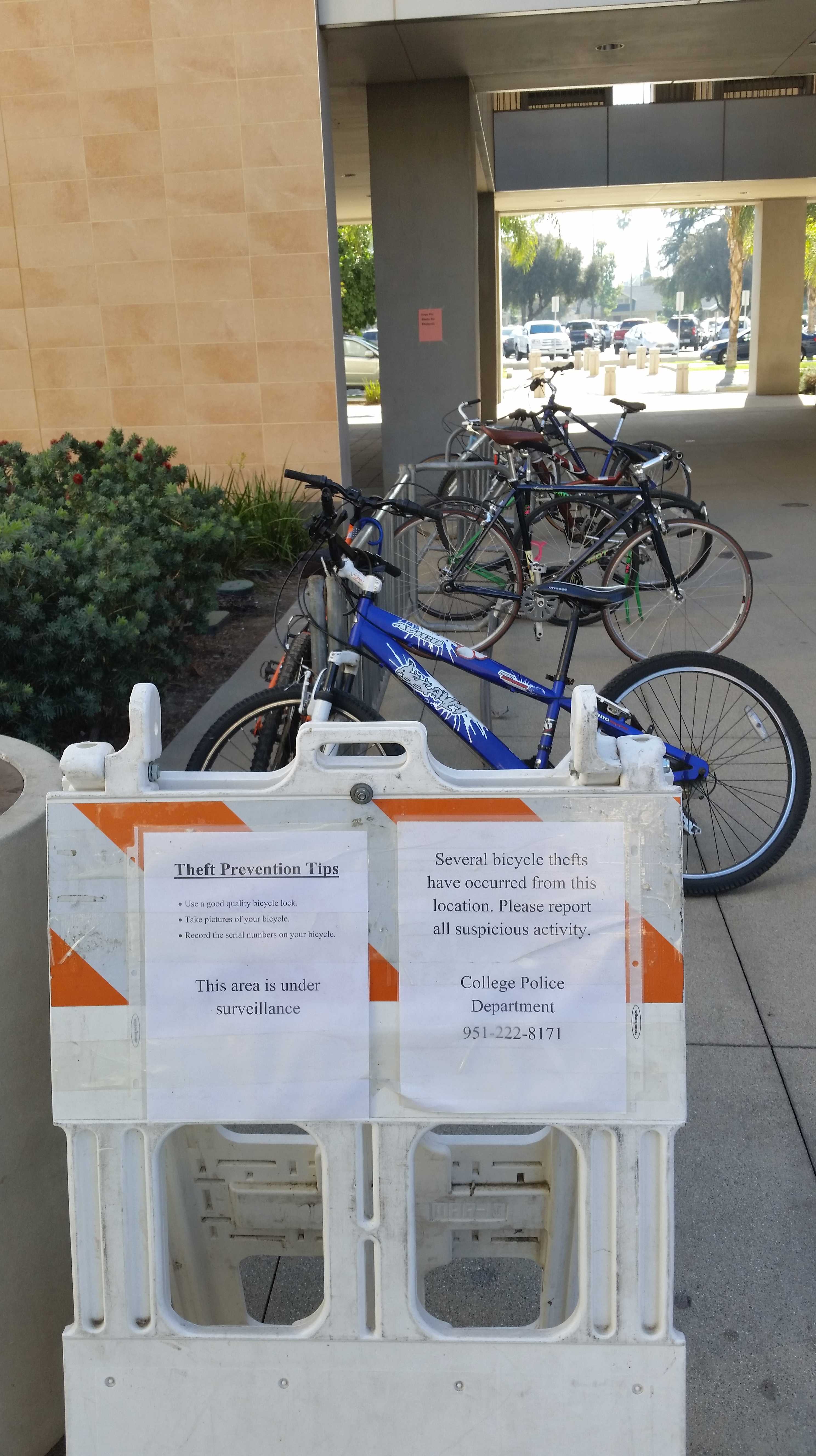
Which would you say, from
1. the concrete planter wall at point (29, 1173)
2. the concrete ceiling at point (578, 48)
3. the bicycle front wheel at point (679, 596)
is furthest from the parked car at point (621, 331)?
the concrete planter wall at point (29, 1173)

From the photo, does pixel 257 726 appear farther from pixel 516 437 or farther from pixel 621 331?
pixel 621 331

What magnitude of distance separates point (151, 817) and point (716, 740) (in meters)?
3.32

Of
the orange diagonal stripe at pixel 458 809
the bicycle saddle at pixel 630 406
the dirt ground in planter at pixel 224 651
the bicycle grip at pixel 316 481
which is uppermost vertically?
the bicycle grip at pixel 316 481

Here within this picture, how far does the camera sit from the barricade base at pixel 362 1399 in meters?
1.97

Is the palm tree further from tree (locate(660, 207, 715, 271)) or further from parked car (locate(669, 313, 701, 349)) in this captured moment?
tree (locate(660, 207, 715, 271))

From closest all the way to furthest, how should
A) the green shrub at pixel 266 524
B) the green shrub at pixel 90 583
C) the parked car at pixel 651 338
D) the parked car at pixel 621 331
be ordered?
the green shrub at pixel 90 583 → the green shrub at pixel 266 524 → the parked car at pixel 651 338 → the parked car at pixel 621 331

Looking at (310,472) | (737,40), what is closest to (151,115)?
(310,472)

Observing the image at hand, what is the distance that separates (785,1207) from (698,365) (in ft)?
213

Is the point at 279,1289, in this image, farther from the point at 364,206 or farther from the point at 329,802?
the point at 364,206

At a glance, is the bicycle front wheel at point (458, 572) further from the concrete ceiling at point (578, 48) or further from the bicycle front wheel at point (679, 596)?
the concrete ceiling at point (578, 48)

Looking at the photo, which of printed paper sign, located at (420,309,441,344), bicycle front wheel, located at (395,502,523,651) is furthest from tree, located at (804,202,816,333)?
bicycle front wheel, located at (395,502,523,651)

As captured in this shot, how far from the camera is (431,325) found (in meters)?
13.7

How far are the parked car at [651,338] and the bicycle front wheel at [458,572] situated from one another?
5782 centimetres

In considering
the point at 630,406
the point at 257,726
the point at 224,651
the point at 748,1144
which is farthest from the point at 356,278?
the point at 748,1144
